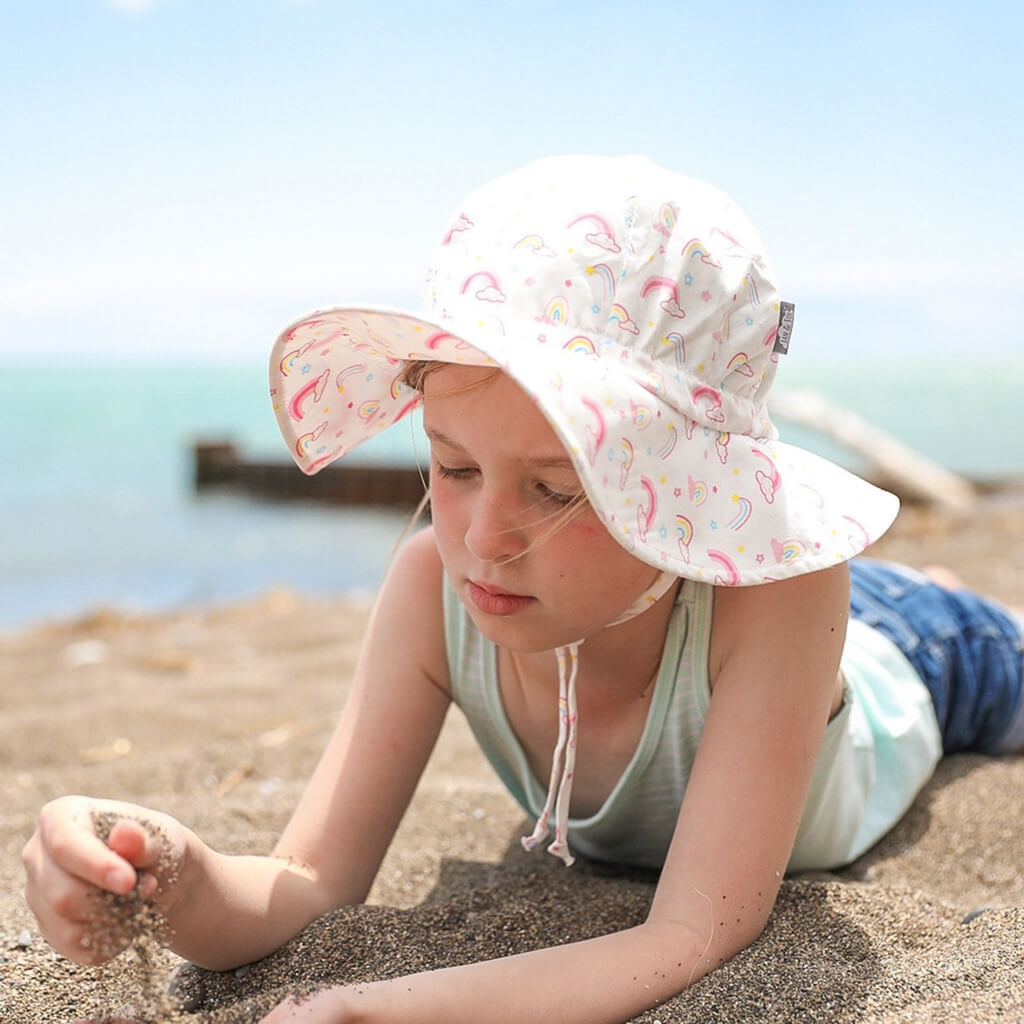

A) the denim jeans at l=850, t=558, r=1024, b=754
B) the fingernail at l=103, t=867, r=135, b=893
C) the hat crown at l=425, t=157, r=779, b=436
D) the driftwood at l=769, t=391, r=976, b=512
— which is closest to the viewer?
the fingernail at l=103, t=867, r=135, b=893

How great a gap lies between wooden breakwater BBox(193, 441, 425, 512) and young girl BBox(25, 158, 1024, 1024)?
9.84 metres

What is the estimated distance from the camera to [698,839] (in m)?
1.63

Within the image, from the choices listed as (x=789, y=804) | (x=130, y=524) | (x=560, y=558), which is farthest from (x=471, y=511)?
(x=130, y=524)

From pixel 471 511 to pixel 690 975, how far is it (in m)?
0.71

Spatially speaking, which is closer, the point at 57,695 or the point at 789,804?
the point at 789,804

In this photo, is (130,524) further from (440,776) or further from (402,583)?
(402,583)

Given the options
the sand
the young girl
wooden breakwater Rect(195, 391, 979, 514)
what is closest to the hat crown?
the young girl

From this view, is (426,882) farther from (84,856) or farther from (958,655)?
(958,655)

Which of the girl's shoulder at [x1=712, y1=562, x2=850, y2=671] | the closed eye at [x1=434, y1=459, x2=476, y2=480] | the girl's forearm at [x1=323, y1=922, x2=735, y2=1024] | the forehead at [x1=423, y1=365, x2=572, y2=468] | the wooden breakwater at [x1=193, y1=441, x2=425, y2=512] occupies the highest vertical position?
the forehead at [x1=423, y1=365, x2=572, y2=468]

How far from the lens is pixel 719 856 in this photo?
5.30ft

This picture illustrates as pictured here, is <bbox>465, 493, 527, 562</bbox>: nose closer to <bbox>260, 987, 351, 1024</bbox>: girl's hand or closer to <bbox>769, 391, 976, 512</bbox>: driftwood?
<bbox>260, 987, 351, 1024</bbox>: girl's hand

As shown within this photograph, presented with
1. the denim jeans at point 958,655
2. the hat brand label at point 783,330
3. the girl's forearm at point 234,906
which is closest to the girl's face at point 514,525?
the hat brand label at point 783,330

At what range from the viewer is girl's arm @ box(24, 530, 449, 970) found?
131 cm

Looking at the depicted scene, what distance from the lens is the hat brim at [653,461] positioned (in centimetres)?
140
